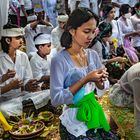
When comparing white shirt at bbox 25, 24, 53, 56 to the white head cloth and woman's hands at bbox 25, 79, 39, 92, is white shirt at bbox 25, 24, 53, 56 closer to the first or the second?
the white head cloth

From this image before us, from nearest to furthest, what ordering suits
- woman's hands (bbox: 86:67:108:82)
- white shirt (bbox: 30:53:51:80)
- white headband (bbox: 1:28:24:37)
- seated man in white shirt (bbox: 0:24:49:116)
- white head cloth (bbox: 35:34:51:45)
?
woman's hands (bbox: 86:67:108:82) → seated man in white shirt (bbox: 0:24:49:116) → white headband (bbox: 1:28:24:37) → white shirt (bbox: 30:53:51:80) → white head cloth (bbox: 35:34:51:45)

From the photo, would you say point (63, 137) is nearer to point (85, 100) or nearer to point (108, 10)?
point (85, 100)

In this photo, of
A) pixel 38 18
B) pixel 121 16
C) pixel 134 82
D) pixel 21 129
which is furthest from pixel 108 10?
pixel 134 82

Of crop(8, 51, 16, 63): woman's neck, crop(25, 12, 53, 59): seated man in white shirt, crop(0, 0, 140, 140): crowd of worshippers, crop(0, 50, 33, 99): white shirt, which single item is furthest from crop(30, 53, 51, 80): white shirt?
crop(25, 12, 53, 59): seated man in white shirt

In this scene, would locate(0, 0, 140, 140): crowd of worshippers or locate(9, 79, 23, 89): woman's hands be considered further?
locate(9, 79, 23, 89): woman's hands

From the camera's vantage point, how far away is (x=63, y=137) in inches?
98.2

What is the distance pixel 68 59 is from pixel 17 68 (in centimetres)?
191

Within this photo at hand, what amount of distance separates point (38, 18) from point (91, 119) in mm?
4737

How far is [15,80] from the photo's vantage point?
3881 mm

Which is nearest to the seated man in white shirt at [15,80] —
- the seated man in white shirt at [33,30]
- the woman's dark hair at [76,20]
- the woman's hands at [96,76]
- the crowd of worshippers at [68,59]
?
the crowd of worshippers at [68,59]

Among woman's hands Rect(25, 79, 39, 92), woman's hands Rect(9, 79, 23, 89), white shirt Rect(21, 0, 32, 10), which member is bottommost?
woman's hands Rect(25, 79, 39, 92)

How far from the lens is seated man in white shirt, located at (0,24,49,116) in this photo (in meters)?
3.95

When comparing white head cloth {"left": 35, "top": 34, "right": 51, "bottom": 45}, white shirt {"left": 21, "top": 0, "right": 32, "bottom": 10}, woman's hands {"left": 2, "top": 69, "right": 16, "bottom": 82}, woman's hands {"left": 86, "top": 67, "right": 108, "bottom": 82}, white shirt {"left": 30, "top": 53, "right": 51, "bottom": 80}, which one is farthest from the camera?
white shirt {"left": 21, "top": 0, "right": 32, "bottom": 10}

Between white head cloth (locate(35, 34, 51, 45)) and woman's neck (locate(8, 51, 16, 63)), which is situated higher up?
white head cloth (locate(35, 34, 51, 45))
